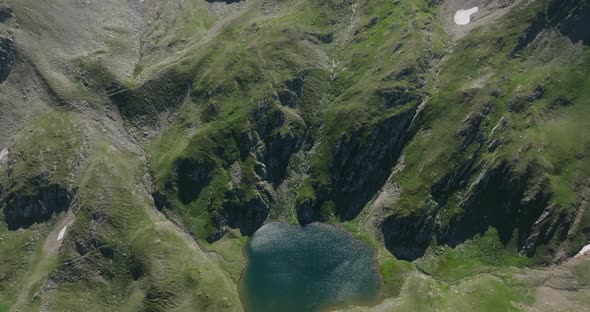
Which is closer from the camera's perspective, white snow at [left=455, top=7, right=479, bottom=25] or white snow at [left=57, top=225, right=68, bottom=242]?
white snow at [left=57, top=225, right=68, bottom=242]

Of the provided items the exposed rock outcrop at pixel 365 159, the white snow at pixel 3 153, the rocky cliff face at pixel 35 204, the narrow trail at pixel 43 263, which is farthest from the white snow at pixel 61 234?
the exposed rock outcrop at pixel 365 159

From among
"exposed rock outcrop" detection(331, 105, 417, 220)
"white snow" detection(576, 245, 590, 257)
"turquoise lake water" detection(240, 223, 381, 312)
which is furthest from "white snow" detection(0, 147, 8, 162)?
"white snow" detection(576, 245, 590, 257)

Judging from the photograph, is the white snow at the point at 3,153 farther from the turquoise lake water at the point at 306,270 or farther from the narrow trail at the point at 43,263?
the turquoise lake water at the point at 306,270

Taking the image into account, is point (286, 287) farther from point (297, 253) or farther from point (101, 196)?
point (101, 196)

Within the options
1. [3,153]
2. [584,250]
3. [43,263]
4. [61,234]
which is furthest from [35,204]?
[584,250]

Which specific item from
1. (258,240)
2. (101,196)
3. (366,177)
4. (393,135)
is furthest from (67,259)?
(393,135)

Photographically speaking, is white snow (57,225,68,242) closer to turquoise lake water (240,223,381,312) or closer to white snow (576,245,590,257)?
turquoise lake water (240,223,381,312)
